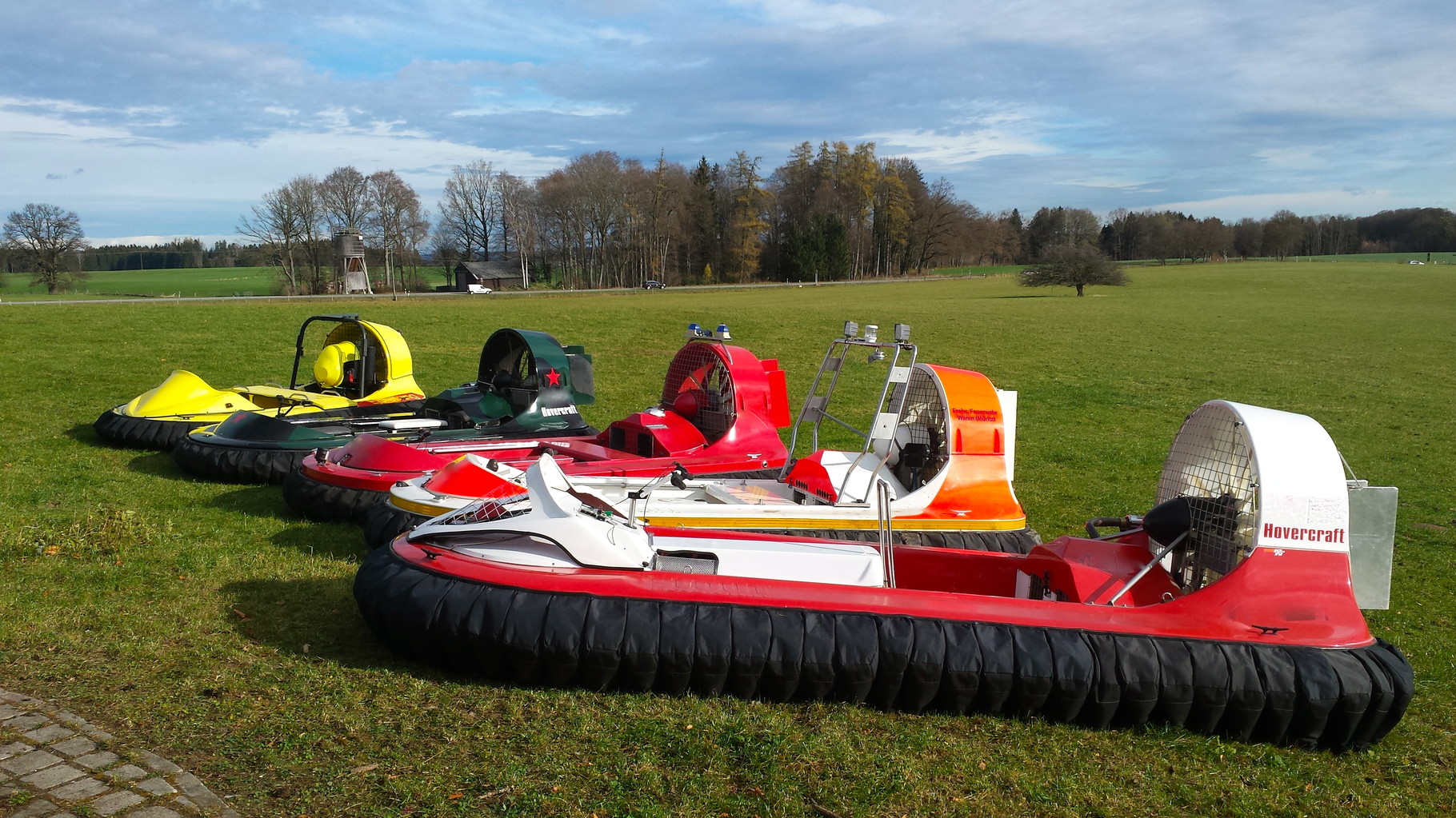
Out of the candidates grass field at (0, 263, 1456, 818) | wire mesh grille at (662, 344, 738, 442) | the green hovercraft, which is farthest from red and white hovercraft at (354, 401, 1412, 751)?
the green hovercraft

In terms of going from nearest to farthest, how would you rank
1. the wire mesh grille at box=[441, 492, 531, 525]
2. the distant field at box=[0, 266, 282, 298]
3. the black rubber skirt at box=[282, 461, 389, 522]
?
the wire mesh grille at box=[441, 492, 531, 525], the black rubber skirt at box=[282, 461, 389, 522], the distant field at box=[0, 266, 282, 298]

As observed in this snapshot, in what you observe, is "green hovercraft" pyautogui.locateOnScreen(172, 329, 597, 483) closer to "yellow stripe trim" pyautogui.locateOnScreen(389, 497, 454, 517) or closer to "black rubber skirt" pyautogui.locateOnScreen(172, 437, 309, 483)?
"black rubber skirt" pyautogui.locateOnScreen(172, 437, 309, 483)

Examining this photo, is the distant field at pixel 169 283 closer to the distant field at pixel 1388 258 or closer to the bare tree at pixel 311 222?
the bare tree at pixel 311 222

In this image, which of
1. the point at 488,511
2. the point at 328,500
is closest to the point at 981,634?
the point at 488,511

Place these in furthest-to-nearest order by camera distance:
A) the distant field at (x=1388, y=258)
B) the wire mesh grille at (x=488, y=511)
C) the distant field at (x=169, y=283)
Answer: the distant field at (x=1388, y=258)
the distant field at (x=169, y=283)
the wire mesh grille at (x=488, y=511)

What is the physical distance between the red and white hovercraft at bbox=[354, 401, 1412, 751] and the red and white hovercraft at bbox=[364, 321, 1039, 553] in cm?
156

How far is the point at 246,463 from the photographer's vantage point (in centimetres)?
800

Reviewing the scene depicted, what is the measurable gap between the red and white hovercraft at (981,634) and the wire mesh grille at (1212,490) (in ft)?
0.17

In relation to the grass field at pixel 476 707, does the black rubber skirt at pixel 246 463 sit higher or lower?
higher

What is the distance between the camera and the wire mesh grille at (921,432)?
252 inches

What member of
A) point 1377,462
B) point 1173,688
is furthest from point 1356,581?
point 1377,462

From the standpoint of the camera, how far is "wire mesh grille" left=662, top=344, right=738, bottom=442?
797 centimetres

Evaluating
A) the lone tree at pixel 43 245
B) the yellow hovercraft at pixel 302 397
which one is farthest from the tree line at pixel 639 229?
the yellow hovercraft at pixel 302 397

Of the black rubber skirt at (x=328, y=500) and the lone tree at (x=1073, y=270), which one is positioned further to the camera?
the lone tree at (x=1073, y=270)
